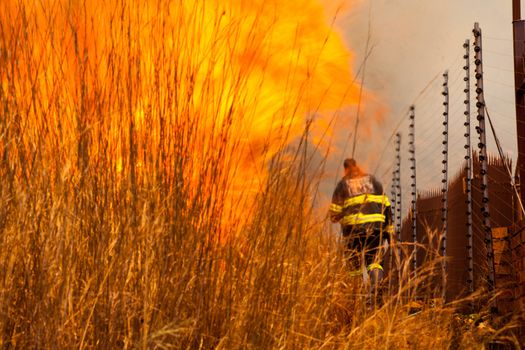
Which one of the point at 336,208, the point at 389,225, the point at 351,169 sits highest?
the point at 351,169

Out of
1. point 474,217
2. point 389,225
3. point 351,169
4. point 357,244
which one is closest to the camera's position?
point 389,225

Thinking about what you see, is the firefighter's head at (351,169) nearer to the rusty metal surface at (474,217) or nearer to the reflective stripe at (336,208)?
the reflective stripe at (336,208)

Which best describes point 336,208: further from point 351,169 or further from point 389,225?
point 351,169

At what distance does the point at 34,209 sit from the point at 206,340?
75 cm

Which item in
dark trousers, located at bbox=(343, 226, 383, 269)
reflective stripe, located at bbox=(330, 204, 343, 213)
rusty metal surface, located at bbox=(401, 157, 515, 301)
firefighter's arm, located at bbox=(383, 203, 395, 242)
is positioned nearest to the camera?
dark trousers, located at bbox=(343, 226, 383, 269)

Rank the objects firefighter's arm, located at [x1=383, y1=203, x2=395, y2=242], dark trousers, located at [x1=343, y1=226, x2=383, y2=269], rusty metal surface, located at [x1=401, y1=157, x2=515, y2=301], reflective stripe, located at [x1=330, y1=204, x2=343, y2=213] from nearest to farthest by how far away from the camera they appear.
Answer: dark trousers, located at [x1=343, y1=226, x2=383, y2=269] → firefighter's arm, located at [x1=383, y1=203, x2=395, y2=242] → reflective stripe, located at [x1=330, y1=204, x2=343, y2=213] → rusty metal surface, located at [x1=401, y1=157, x2=515, y2=301]

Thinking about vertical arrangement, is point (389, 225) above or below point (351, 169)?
below

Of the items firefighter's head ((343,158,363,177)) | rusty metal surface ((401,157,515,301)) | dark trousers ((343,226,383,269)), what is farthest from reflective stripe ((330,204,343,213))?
rusty metal surface ((401,157,515,301))

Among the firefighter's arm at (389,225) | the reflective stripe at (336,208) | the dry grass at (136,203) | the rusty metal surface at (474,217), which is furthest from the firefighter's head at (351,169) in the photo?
the rusty metal surface at (474,217)

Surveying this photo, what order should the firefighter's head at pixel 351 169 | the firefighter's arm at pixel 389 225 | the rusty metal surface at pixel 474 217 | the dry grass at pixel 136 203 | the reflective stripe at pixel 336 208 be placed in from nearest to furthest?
the dry grass at pixel 136 203
the firefighter's arm at pixel 389 225
the reflective stripe at pixel 336 208
the firefighter's head at pixel 351 169
the rusty metal surface at pixel 474 217

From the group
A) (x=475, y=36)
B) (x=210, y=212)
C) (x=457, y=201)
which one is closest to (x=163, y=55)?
(x=210, y=212)

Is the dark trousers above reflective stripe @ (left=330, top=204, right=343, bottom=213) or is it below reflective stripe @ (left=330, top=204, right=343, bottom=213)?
below

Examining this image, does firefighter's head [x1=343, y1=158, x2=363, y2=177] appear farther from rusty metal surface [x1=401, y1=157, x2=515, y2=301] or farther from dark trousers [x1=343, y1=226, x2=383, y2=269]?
rusty metal surface [x1=401, y1=157, x2=515, y2=301]

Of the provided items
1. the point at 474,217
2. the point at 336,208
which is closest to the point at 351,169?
the point at 336,208
